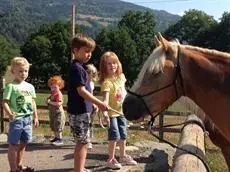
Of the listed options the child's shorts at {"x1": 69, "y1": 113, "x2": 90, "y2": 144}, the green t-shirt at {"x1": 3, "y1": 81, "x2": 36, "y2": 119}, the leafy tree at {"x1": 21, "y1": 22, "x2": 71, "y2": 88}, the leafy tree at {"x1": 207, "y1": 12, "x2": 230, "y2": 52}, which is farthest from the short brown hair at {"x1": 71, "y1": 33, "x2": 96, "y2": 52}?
the leafy tree at {"x1": 207, "y1": 12, "x2": 230, "y2": 52}

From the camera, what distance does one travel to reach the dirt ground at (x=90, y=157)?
6609 mm

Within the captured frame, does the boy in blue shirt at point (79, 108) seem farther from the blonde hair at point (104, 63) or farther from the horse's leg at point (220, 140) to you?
the horse's leg at point (220, 140)

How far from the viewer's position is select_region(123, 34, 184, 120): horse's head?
3.66 meters

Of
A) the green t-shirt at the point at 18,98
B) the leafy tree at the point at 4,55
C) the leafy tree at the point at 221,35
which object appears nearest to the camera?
the green t-shirt at the point at 18,98

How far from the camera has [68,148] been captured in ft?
27.1

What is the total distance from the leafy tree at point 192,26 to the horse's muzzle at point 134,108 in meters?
73.4

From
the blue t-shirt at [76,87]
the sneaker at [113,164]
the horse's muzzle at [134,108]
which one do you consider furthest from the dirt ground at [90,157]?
the horse's muzzle at [134,108]

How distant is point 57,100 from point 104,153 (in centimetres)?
163

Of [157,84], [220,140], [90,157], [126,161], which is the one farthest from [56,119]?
[157,84]

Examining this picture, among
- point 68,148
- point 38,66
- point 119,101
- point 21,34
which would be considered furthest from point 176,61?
point 21,34

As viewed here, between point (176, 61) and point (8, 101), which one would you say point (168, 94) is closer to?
point (176, 61)

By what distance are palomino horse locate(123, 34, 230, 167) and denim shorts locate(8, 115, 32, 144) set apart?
2.43 metres

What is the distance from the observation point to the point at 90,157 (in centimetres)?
725

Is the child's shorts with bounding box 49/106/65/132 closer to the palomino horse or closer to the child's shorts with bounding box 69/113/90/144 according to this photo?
the child's shorts with bounding box 69/113/90/144
